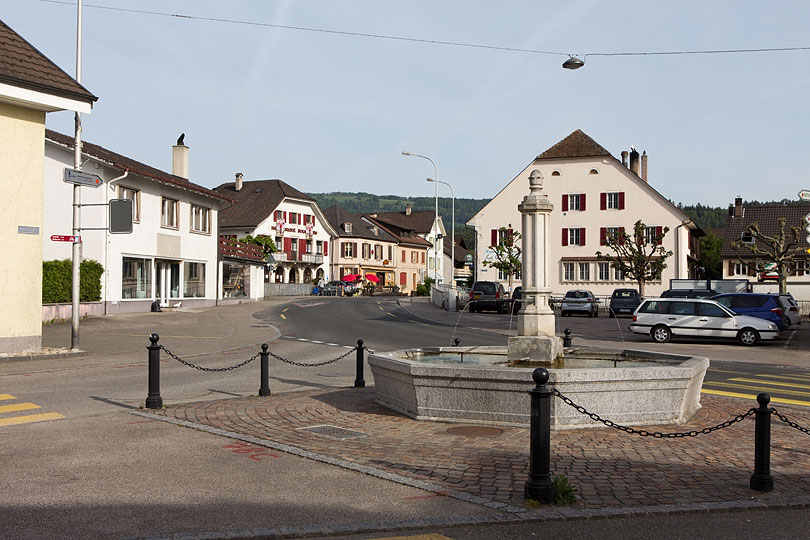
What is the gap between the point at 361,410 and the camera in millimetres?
10930

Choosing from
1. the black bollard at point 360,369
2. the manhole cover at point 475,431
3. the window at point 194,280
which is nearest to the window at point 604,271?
the window at point 194,280

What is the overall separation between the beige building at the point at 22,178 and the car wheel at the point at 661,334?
1910 cm

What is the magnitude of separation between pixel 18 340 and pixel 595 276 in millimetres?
48103

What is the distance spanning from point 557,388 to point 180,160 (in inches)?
1646

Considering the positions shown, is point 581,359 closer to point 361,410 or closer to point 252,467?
point 361,410

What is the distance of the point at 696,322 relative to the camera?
82.3 feet

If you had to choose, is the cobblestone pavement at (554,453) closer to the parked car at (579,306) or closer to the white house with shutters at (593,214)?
the parked car at (579,306)

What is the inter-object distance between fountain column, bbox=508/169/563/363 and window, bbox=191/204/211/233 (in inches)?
1278

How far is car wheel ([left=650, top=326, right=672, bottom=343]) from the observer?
25406 mm

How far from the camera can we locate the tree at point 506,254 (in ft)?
177

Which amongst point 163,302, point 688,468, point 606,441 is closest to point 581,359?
point 606,441

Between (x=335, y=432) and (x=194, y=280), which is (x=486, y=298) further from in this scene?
(x=335, y=432)

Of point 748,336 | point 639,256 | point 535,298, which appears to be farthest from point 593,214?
point 535,298

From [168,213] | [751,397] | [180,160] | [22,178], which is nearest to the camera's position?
[751,397]
